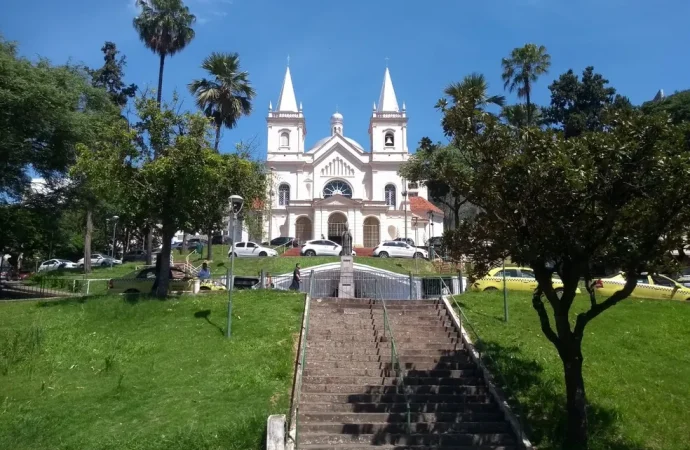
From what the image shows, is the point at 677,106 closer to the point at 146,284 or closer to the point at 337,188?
the point at 337,188

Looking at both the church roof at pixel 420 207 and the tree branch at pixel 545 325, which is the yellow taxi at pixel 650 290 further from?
the church roof at pixel 420 207

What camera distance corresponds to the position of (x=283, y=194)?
53.8 meters

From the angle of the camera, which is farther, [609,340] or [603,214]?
[609,340]

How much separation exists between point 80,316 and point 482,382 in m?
11.5

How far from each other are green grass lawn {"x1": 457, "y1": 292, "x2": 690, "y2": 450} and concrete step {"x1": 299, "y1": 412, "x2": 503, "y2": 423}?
90 centimetres

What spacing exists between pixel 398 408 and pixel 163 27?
28364 millimetres

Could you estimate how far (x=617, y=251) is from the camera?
9.75 metres

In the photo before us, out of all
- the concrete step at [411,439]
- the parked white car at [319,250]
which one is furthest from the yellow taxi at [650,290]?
the parked white car at [319,250]

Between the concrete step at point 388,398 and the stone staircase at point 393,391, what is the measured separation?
2 cm

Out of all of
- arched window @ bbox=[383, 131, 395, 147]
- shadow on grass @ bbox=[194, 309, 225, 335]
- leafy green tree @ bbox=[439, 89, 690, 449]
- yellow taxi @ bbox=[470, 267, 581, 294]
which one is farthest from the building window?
leafy green tree @ bbox=[439, 89, 690, 449]

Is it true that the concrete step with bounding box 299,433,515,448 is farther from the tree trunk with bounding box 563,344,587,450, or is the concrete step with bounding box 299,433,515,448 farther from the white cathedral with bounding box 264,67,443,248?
the white cathedral with bounding box 264,67,443,248

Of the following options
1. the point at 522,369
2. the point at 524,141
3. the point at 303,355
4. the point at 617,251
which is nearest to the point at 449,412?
the point at 522,369

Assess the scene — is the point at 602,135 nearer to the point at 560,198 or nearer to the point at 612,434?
the point at 560,198

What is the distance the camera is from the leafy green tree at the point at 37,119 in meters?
20.4
